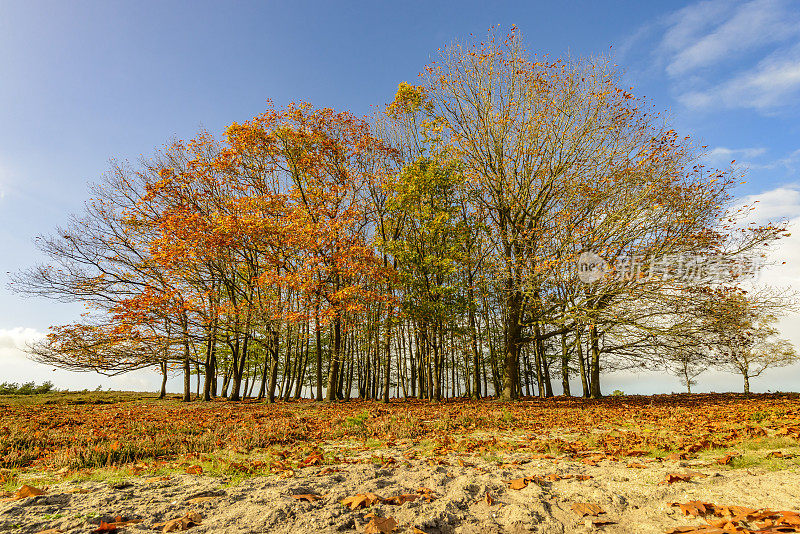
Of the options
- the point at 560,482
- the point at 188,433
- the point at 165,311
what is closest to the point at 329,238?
the point at 165,311

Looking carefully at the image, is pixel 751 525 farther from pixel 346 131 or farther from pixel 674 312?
pixel 346 131

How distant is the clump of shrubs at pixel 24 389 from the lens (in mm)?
25464

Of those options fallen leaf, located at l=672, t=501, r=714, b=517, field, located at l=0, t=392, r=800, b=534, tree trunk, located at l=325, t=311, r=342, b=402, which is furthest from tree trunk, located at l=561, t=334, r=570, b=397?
fallen leaf, located at l=672, t=501, r=714, b=517

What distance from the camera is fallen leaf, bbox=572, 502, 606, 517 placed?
11.4 feet

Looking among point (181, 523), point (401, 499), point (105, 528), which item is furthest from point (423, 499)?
point (105, 528)

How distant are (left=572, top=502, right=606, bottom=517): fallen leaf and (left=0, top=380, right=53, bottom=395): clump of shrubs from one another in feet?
114

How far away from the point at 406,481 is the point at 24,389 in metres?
33.8

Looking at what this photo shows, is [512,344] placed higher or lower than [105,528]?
higher

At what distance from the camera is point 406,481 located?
4.39 meters

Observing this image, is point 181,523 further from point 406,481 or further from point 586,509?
point 586,509

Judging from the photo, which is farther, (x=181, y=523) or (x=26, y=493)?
(x=26, y=493)

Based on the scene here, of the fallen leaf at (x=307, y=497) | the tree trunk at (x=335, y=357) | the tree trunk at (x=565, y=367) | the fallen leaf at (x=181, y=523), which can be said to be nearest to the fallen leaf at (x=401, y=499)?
the fallen leaf at (x=307, y=497)

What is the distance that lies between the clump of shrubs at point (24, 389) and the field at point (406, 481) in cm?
2547

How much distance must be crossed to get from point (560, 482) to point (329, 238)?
50.2 feet
